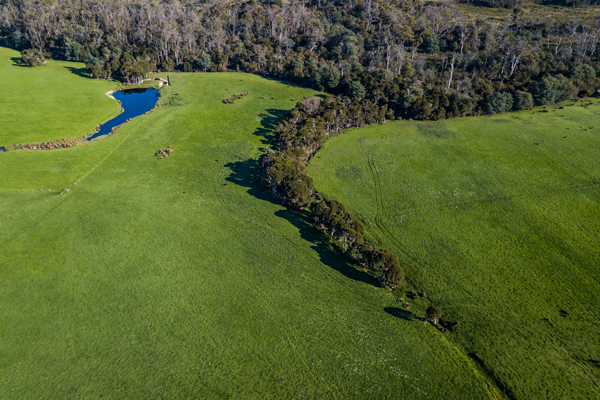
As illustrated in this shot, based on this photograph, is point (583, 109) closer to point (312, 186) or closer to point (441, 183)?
point (441, 183)

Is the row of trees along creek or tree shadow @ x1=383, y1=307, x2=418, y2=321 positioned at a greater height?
the row of trees along creek

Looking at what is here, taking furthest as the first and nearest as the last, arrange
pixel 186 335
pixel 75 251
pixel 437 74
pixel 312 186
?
pixel 437 74
pixel 312 186
pixel 75 251
pixel 186 335

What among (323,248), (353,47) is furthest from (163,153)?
(353,47)

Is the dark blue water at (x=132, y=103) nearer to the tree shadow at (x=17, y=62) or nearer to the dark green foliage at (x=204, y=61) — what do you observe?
the dark green foliage at (x=204, y=61)

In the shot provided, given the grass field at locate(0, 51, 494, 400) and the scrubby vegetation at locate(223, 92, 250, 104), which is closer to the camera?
the grass field at locate(0, 51, 494, 400)

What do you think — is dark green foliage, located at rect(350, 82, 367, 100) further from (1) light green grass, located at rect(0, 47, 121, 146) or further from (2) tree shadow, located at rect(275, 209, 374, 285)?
(1) light green grass, located at rect(0, 47, 121, 146)

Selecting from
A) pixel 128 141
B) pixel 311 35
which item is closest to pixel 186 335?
pixel 128 141

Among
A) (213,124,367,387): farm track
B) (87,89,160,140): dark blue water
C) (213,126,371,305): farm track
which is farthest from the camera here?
(87,89,160,140): dark blue water

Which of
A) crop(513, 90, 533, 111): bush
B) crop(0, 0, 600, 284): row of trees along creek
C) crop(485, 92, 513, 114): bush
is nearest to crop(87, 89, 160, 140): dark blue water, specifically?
crop(0, 0, 600, 284): row of trees along creek
